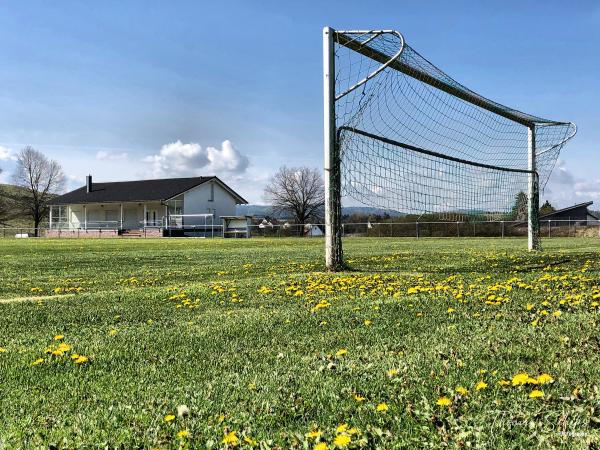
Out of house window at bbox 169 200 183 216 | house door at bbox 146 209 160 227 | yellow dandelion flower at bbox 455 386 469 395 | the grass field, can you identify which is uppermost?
house window at bbox 169 200 183 216

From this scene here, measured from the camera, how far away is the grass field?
2.52 metres

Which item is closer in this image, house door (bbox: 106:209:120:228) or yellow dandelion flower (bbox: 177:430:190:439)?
yellow dandelion flower (bbox: 177:430:190:439)

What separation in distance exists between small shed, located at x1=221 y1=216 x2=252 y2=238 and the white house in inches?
133

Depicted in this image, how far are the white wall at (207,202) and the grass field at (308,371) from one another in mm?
50953

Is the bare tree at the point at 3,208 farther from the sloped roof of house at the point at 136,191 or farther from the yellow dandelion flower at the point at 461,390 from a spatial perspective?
the yellow dandelion flower at the point at 461,390

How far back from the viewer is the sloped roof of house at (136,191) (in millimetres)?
57031

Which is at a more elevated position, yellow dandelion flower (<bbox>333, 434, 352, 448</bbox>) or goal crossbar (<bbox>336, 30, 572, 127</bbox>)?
goal crossbar (<bbox>336, 30, 572, 127</bbox>)

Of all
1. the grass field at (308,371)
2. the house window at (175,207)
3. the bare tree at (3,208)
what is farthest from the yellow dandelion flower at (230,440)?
the bare tree at (3,208)

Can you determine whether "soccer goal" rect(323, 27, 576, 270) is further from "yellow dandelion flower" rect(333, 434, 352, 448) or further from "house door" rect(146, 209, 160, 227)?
"house door" rect(146, 209, 160, 227)

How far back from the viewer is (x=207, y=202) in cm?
5944

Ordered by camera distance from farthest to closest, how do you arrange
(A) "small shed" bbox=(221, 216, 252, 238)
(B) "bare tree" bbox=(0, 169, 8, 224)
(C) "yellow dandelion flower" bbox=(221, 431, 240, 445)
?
(B) "bare tree" bbox=(0, 169, 8, 224), (A) "small shed" bbox=(221, 216, 252, 238), (C) "yellow dandelion flower" bbox=(221, 431, 240, 445)

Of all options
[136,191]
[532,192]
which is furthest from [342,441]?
[136,191]

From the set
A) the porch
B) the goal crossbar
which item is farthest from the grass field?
the porch

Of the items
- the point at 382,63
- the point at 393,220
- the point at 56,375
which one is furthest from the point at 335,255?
the point at 393,220
